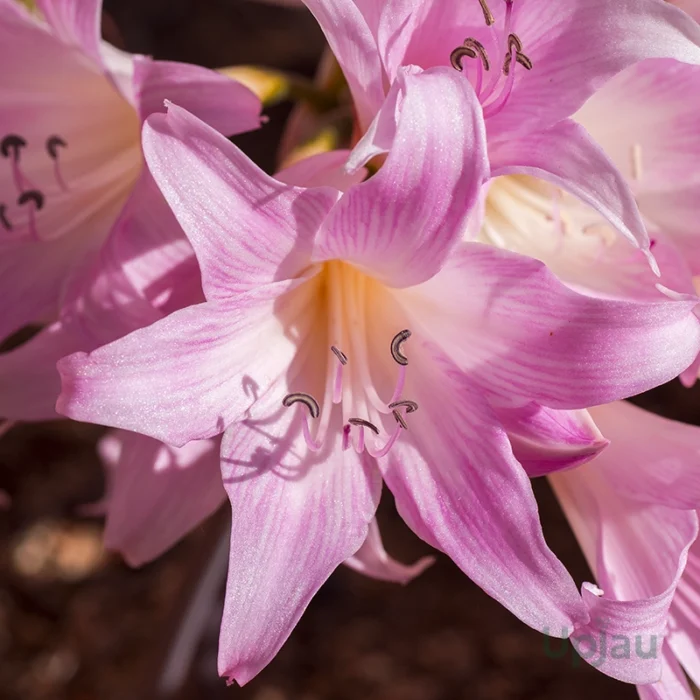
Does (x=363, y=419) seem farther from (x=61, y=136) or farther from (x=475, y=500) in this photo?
(x=61, y=136)

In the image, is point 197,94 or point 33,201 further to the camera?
point 33,201

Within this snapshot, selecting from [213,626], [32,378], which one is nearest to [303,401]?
[32,378]

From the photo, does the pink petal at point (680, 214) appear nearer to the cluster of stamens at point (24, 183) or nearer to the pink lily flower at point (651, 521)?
the pink lily flower at point (651, 521)

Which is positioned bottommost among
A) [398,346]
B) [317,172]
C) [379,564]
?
[379,564]

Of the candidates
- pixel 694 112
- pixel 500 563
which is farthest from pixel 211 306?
pixel 694 112

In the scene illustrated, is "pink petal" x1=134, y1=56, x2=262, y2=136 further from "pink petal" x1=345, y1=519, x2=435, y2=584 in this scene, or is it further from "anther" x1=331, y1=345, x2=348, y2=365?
"pink petal" x1=345, y1=519, x2=435, y2=584

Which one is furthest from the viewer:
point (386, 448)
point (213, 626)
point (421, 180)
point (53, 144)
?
point (213, 626)

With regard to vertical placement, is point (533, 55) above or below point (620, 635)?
above
